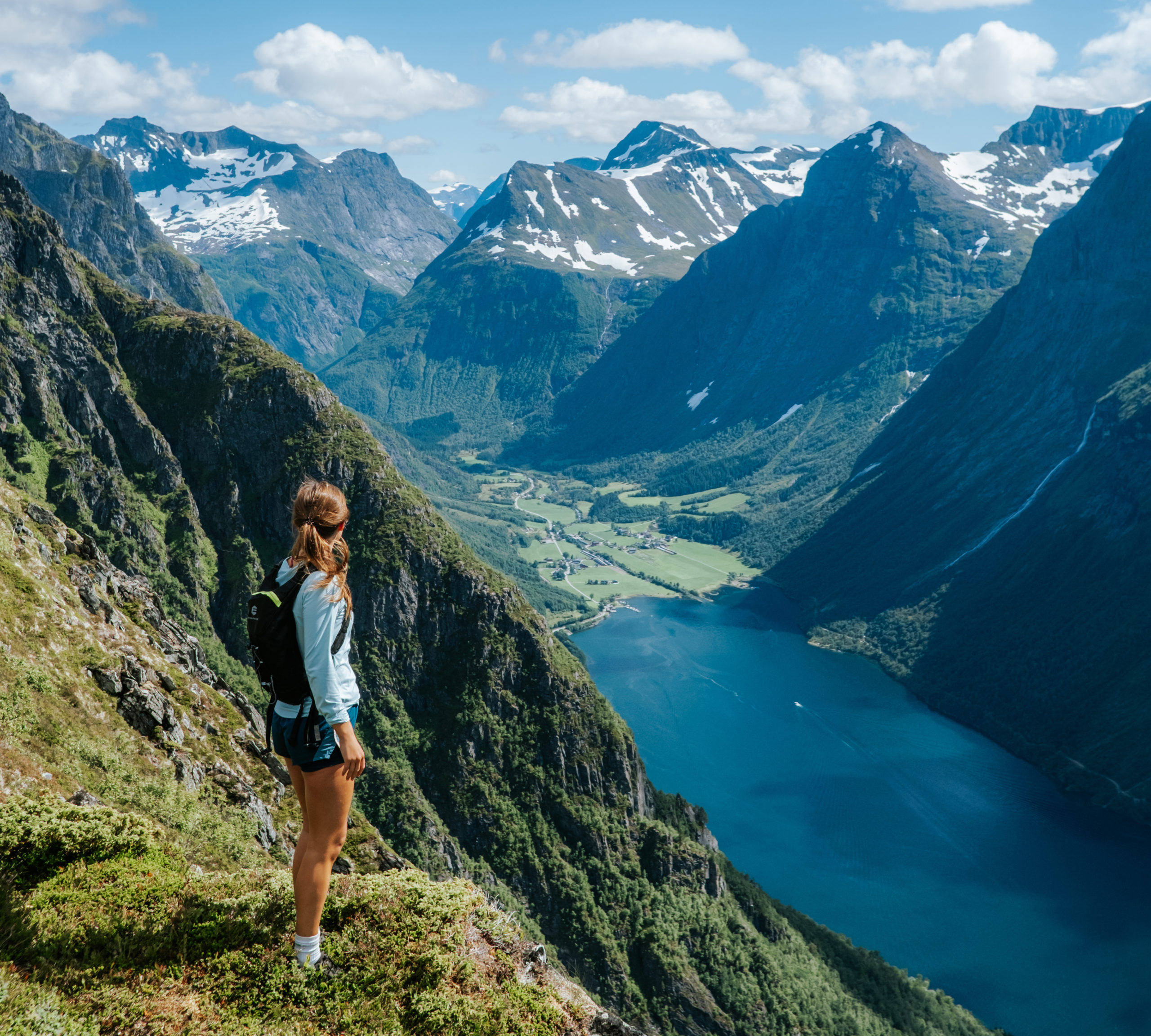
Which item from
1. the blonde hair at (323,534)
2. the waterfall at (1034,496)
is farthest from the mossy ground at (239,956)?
the waterfall at (1034,496)

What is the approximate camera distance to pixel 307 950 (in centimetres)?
1061

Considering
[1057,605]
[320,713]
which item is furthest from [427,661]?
[1057,605]

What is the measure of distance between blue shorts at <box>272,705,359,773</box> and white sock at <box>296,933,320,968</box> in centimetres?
214

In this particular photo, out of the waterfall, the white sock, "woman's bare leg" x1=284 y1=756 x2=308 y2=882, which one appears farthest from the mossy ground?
the waterfall

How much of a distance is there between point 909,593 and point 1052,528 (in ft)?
102

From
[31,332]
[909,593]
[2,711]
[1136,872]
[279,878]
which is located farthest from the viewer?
[909,593]

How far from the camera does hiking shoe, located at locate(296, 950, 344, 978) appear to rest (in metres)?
10.6

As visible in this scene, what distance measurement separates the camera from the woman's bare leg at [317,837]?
408 inches

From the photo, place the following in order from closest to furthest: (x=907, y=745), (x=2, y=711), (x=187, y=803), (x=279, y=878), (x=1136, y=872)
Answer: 1. (x=279, y=878)
2. (x=2, y=711)
3. (x=187, y=803)
4. (x=1136, y=872)
5. (x=907, y=745)

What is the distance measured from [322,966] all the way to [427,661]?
9029 cm

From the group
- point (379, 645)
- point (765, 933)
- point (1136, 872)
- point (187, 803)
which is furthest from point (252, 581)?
point (1136, 872)

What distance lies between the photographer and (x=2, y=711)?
19.6 m

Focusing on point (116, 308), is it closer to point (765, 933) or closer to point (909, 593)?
point (765, 933)

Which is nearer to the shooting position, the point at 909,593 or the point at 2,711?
the point at 2,711
